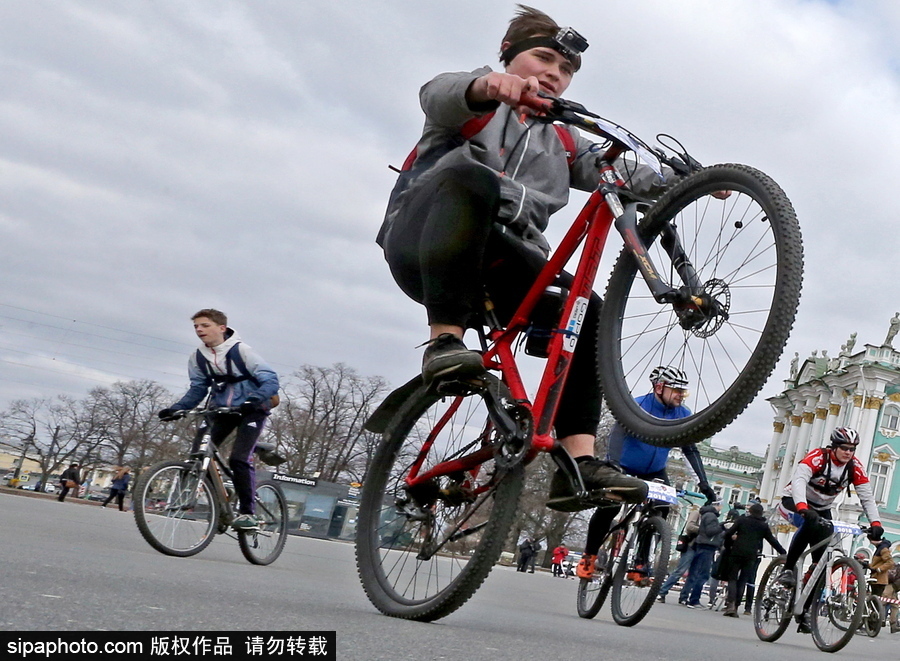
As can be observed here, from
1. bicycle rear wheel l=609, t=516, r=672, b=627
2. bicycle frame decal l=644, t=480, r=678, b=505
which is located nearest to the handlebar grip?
bicycle frame decal l=644, t=480, r=678, b=505

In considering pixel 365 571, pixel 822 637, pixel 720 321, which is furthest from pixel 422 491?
pixel 822 637

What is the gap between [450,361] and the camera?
12.6 feet

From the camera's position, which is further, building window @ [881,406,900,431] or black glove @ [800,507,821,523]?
building window @ [881,406,900,431]

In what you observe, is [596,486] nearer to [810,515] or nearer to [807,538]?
[810,515]

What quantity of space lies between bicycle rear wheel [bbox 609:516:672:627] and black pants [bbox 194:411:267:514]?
2.71 metres

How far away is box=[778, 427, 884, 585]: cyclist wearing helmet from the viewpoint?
916 centimetres

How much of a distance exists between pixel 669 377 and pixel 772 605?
19.9ft

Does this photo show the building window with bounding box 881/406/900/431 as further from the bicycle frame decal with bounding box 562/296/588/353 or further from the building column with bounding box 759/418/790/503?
the bicycle frame decal with bounding box 562/296/588/353

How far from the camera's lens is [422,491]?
432 cm

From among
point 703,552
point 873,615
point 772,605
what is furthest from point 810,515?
point 703,552

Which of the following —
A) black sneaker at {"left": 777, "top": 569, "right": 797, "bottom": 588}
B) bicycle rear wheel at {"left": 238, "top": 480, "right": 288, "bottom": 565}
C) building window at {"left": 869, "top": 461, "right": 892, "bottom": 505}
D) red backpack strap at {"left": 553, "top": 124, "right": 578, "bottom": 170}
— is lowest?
bicycle rear wheel at {"left": 238, "top": 480, "right": 288, "bottom": 565}

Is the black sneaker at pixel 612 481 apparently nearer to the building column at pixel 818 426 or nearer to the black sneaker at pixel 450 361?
the black sneaker at pixel 450 361

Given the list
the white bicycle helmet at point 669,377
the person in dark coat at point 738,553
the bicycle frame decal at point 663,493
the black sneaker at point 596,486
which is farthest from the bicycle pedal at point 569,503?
the person in dark coat at point 738,553

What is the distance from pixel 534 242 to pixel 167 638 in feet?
7.33
